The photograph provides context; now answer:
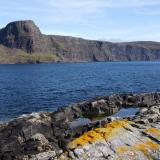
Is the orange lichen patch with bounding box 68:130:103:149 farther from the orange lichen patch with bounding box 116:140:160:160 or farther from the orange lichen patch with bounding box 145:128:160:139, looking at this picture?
the orange lichen patch with bounding box 145:128:160:139

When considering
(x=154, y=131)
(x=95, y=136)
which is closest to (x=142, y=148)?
(x=154, y=131)

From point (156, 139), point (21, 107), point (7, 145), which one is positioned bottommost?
point (21, 107)

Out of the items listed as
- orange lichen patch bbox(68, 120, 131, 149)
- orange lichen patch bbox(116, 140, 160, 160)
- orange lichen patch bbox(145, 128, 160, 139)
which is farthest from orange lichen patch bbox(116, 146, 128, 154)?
orange lichen patch bbox(145, 128, 160, 139)

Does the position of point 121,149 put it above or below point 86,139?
below

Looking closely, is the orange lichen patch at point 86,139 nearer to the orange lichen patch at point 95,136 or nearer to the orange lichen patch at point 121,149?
the orange lichen patch at point 95,136

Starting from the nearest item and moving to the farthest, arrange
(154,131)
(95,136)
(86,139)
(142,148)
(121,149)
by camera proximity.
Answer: (121,149) < (142,148) < (86,139) < (95,136) < (154,131)

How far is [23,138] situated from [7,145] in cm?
385

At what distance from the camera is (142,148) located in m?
23.3

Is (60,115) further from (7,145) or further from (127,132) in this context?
(127,132)

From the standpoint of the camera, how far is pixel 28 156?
2495cm

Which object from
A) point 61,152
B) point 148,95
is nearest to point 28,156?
point 61,152

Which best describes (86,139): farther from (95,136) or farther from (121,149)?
(121,149)

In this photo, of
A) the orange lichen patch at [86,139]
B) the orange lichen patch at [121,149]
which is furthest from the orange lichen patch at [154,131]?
the orange lichen patch at [86,139]

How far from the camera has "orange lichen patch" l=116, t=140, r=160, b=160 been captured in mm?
22938
